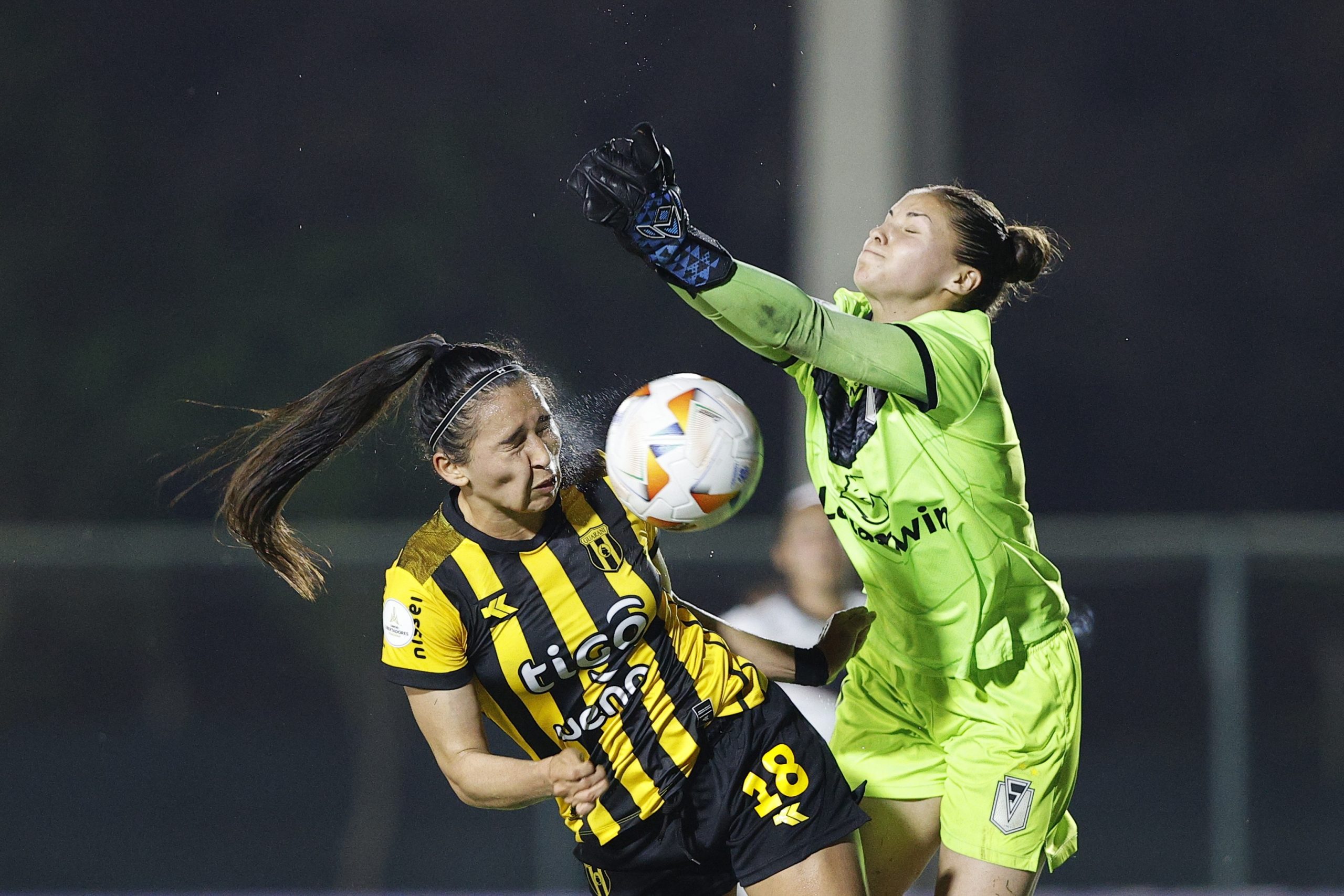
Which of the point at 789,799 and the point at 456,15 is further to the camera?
the point at 456,15

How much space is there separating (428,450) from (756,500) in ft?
25.5

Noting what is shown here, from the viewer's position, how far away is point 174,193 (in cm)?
1140

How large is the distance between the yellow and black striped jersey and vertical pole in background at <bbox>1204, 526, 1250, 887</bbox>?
408 cm

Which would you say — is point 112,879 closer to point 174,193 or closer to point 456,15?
point 174,193

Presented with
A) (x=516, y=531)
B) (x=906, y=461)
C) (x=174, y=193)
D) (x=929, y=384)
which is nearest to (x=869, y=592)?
(x=906, y=461)

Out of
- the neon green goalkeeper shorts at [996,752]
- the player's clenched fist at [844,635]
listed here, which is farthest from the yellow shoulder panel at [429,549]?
the neon green goalkeeper shorts at [996,752]

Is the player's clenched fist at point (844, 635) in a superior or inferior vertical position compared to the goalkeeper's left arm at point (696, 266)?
inferior

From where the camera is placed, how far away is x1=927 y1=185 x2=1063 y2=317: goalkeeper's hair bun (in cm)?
264

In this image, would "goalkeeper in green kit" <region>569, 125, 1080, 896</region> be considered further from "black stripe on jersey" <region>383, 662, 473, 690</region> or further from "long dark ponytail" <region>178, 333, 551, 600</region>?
"black stripe on jersey" <region>383, 662, 473, 690</region>

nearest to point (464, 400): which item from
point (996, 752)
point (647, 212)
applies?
point (647, 212)

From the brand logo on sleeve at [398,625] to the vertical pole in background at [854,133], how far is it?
2.89 meters

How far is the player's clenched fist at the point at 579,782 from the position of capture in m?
2.21

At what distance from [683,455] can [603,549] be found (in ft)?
0.76

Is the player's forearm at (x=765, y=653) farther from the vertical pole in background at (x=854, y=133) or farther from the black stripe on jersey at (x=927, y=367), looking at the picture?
the vertical pole in background at (x=854, y=133)
